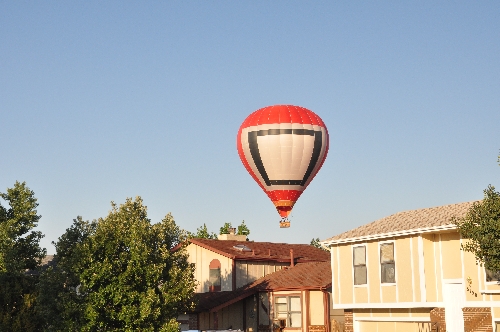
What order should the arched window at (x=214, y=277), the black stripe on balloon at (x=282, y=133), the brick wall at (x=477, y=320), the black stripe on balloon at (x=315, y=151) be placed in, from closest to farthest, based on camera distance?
the brick wall at (x=477, y=320)
the black stripe on balloon at (x=282, y=133)
the black stripe on balloon at (x=315, y=151)
the arched window at (x=214, y=277)

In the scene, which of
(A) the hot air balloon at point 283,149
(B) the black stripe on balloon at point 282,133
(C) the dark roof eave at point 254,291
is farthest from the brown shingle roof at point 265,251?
(B) the black stripe on balloon at point 282,133

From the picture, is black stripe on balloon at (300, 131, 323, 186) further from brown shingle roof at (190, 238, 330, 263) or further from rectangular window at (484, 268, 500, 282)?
rectangular window at (484, 268, 500, 282)

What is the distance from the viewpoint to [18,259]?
43125mm

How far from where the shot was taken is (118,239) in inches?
1358

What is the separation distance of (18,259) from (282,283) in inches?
606

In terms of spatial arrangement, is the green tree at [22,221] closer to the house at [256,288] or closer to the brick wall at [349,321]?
the house at [256,288]

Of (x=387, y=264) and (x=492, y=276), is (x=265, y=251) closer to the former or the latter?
(x=387, y=264)

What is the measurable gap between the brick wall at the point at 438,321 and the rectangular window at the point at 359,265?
13.6 feet

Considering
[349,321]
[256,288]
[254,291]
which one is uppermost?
[256,288]

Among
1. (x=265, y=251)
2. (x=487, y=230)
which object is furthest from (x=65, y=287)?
(x=487, y=230)

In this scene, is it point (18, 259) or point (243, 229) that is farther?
point (243, 229)

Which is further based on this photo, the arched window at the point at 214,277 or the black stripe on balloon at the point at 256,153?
the arched window at the point at 214,277

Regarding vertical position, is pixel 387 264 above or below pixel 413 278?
above

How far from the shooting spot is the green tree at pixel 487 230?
24.3 metres
